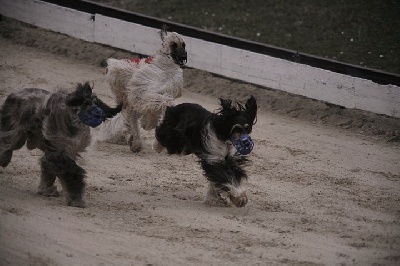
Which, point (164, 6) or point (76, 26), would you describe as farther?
point (164, 6)

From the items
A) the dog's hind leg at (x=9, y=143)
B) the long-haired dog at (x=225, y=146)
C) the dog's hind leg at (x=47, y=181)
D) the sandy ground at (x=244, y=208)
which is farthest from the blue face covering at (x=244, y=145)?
the dog's hind leg at (x=9, y=143)

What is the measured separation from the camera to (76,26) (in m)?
13.2

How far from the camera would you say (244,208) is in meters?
7.53

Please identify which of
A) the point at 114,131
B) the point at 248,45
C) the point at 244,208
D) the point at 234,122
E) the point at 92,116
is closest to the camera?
the point at 92,116

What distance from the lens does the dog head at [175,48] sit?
866 centimetres

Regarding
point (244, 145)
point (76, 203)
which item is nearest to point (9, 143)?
point (76, 203)

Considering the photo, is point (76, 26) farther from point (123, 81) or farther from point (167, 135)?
point (167, 135)

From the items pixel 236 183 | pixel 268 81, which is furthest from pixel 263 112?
pixel 236 183

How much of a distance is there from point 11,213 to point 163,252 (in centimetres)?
123

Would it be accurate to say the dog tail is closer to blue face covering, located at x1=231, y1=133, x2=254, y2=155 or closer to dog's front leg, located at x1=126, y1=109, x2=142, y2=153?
dog's front leg, located at x1=126, y1=109, x2=142, y2=153

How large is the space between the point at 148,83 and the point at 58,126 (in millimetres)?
1867

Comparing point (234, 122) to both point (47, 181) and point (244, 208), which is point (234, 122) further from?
point (47, 181)

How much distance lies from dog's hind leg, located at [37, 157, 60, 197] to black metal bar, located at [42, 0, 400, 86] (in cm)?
483

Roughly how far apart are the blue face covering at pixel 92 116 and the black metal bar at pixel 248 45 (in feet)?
15.7
